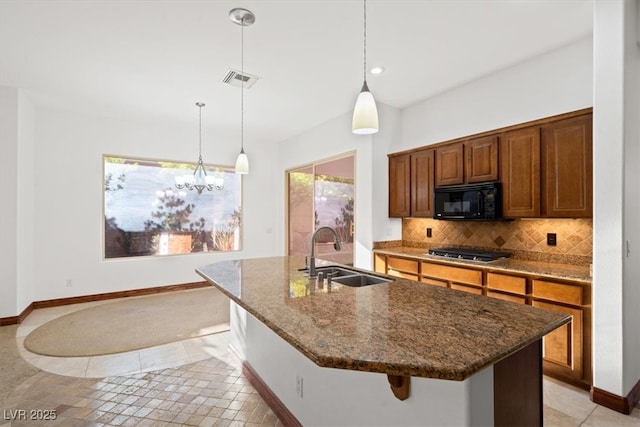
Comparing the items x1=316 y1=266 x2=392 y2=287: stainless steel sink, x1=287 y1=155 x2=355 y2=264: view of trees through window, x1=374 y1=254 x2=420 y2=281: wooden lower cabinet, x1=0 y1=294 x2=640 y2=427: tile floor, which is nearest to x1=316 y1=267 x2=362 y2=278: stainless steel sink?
x1=316 y1=266 x2=392 y2=287: stainless steel sink

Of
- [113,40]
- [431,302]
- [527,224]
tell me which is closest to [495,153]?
[527,224]

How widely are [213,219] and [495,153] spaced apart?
4770 mm

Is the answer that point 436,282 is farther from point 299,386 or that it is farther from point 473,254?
point 299,386

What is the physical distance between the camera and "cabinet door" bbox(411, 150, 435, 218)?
397 cm

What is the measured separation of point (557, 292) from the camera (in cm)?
254

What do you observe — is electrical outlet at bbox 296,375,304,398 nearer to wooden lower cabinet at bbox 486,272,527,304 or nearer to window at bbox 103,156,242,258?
wooden lower cabinet at bbox 486,272,527,304

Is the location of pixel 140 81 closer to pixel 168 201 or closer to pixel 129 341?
pixel 168 201

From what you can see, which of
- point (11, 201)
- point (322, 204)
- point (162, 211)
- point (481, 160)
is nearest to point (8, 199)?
point (11, 201)

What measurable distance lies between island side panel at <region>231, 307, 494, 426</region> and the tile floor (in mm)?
283

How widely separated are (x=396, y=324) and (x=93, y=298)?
207 inches

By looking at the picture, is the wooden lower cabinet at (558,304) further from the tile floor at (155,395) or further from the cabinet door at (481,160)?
the cabinet door at (481,160)

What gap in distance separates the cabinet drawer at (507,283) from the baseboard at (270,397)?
6.95ft

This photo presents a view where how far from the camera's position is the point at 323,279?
7.17 ft

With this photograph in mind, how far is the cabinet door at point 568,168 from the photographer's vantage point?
261cm
